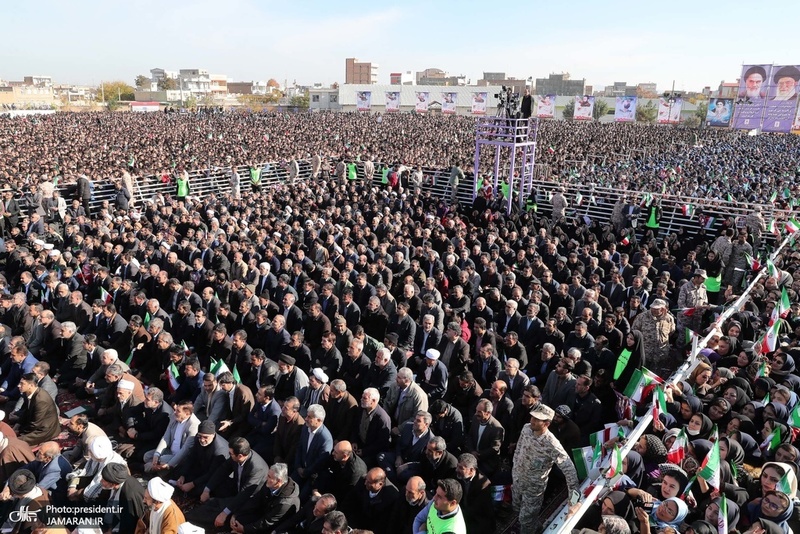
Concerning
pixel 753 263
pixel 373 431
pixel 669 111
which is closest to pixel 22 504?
pixel 373 431

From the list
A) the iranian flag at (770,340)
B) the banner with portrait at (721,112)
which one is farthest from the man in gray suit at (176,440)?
the banner with portrait at (721,112)

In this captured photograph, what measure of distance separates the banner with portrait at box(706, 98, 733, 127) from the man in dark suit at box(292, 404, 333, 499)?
43934mm

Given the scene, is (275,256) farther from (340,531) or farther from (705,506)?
(705,506)

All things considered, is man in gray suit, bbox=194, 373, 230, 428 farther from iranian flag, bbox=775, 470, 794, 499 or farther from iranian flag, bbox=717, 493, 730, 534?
iranian flag, bbox=775, 470, 794, 499

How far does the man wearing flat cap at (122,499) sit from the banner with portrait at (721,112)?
45.4 metres

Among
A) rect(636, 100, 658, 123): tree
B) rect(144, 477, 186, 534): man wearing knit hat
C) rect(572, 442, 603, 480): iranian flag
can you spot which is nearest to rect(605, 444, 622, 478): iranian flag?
rect(572, 442, 603, 480): iranian flag

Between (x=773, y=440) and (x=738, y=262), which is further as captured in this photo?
(x=738, y=262)

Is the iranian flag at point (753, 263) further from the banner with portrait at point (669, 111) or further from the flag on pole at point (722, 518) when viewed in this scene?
the banner with portrait at point (669, 111)

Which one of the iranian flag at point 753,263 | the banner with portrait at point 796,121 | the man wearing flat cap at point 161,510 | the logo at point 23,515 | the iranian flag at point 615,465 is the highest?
the banner with portrait at point 796,121

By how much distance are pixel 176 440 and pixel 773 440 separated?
555 cm

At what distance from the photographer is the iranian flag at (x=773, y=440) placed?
195 inches

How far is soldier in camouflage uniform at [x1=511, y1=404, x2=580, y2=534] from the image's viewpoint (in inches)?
177

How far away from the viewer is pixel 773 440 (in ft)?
16.3

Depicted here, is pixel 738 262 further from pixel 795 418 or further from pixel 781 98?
pixel 781 98
